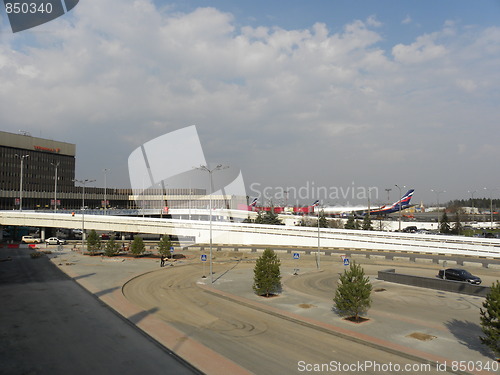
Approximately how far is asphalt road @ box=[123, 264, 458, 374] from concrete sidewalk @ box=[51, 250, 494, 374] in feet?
2.12

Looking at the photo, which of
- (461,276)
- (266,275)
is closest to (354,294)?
(266,275)

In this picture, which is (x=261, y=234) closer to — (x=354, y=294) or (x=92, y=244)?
(x=92, y=244)

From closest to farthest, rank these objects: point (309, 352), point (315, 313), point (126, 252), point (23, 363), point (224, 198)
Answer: point (23, 363), point (309, 352), point (315, 313), point (126, 252), point (224, 198)

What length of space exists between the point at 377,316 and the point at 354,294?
324cm

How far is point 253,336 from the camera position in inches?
709

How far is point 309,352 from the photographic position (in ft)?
52.1

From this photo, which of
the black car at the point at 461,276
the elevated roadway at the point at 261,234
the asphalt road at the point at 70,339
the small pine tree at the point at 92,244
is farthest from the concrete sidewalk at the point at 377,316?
the elevated roadway at the point at 261,234

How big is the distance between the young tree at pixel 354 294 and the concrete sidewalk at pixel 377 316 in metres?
0.80

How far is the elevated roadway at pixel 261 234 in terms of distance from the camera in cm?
5322

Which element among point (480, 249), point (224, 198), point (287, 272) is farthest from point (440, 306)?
point (224, 198)

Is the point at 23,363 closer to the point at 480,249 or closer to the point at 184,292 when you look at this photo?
the point at 184,292

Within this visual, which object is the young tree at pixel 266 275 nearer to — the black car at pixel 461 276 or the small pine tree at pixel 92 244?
the black car at pixel 461 276

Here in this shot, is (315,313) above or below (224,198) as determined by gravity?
below

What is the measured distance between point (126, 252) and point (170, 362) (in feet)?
150
